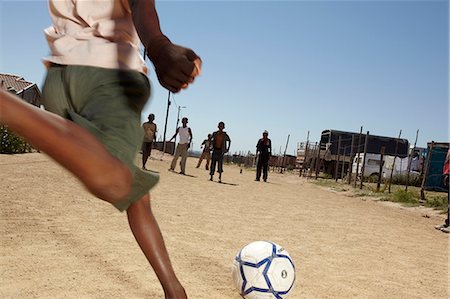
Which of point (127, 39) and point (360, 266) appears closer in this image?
point (127, 39)

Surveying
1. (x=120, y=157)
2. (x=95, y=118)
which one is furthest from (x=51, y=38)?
(x=120, y=157)

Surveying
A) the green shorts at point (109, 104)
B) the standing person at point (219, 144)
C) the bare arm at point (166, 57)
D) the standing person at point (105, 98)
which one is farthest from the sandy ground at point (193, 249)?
the standing person at point (219, 144)

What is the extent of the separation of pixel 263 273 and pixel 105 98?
1659 millimetres

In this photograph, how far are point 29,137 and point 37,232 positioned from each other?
2.81 m

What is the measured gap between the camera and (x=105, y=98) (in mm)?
1635

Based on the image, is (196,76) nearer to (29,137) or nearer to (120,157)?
(120,157)

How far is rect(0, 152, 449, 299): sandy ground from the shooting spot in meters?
2.79

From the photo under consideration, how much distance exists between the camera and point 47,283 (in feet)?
8.58

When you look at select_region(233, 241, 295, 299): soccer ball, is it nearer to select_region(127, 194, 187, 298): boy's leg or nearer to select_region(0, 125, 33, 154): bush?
select_region(127, 194, 187, 298): boy's leg

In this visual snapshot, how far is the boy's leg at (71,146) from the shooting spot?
1251 millimetres

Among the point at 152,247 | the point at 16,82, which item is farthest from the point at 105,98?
the point at 16,82

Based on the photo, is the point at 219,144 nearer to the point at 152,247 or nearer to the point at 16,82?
the point at 152,247

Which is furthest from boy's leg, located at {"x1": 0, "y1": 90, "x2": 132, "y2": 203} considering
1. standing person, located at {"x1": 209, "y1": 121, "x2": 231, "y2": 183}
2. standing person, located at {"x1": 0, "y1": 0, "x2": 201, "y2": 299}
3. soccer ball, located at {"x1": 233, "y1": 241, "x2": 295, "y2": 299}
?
standing person, located at {"x1": 209, "y1": 121, "x2": 231, "y2": 183}

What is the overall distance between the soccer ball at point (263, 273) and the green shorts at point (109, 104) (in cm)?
131
